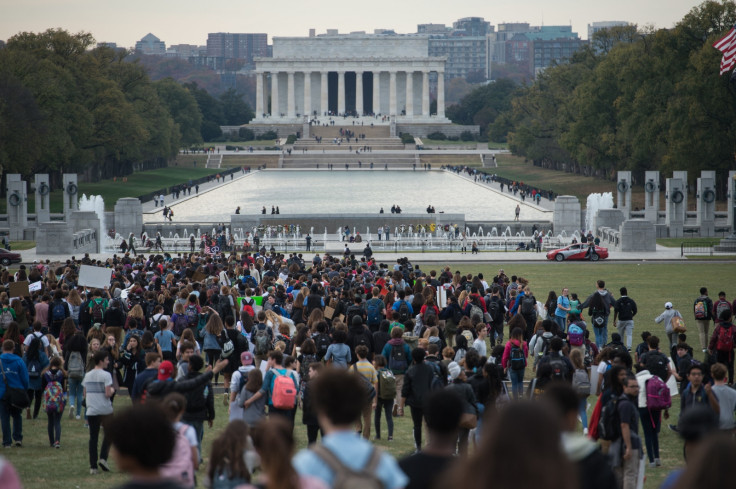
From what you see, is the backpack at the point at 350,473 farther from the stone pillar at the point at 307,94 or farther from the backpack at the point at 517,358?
the stone pillar at the point at 307,94

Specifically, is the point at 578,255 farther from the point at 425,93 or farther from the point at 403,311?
the point at 425,93

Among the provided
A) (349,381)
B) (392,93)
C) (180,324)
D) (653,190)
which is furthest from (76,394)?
(392,93)

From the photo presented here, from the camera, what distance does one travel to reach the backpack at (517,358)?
1548cm

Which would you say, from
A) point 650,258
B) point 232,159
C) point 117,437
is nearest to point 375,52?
point 232,159

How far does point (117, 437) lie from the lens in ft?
19.8

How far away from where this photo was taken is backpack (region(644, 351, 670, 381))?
47.1 feet

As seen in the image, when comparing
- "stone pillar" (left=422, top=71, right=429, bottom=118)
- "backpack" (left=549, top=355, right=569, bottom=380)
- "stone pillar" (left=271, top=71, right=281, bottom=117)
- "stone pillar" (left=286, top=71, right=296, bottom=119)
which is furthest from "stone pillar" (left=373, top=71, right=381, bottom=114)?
"backpack" (left=549, top=355, right=569, bottom=380)

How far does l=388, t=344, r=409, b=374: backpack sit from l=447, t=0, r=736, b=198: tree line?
49.6 meters

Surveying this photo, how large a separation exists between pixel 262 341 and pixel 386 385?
2805 mm

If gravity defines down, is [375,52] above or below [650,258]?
above

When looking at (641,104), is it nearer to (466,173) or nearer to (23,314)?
(466,173)

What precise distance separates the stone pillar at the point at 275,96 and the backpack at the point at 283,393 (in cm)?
15884

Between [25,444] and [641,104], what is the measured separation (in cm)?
6007

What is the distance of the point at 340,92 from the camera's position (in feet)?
568
